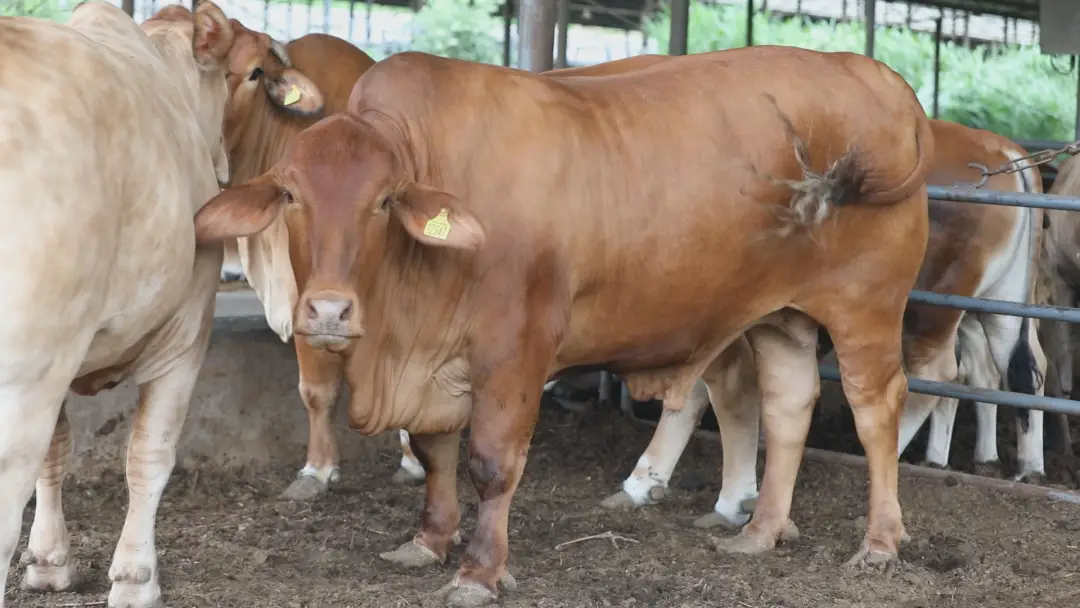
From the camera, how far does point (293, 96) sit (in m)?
4.95

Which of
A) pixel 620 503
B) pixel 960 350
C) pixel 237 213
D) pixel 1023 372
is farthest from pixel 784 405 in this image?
pixel 237 213

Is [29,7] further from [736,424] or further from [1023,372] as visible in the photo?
[1023,372]

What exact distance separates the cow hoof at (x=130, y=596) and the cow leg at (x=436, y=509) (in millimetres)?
887

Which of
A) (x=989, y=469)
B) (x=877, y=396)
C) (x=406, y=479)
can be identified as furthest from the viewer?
(x=989, y=469)

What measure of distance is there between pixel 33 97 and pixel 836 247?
2.67 meters

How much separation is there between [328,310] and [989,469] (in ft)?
12.7

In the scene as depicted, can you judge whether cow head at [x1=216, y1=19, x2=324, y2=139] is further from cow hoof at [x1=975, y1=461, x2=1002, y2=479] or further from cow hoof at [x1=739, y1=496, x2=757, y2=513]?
cow hoof at [x1=975, y1=461, x2=1002, y2=479]

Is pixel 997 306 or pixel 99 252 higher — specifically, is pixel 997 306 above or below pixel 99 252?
below

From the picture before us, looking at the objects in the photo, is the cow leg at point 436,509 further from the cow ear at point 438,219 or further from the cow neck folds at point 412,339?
the cow ear at point 438,219

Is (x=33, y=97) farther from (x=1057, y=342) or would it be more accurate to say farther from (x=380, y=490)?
(x=1057, y=342)

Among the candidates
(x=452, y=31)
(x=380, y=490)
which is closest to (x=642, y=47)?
(x=452, y=31)

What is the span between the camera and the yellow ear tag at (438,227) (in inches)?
134

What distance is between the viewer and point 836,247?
433 cm

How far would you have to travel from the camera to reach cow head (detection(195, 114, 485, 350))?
3.33 m
